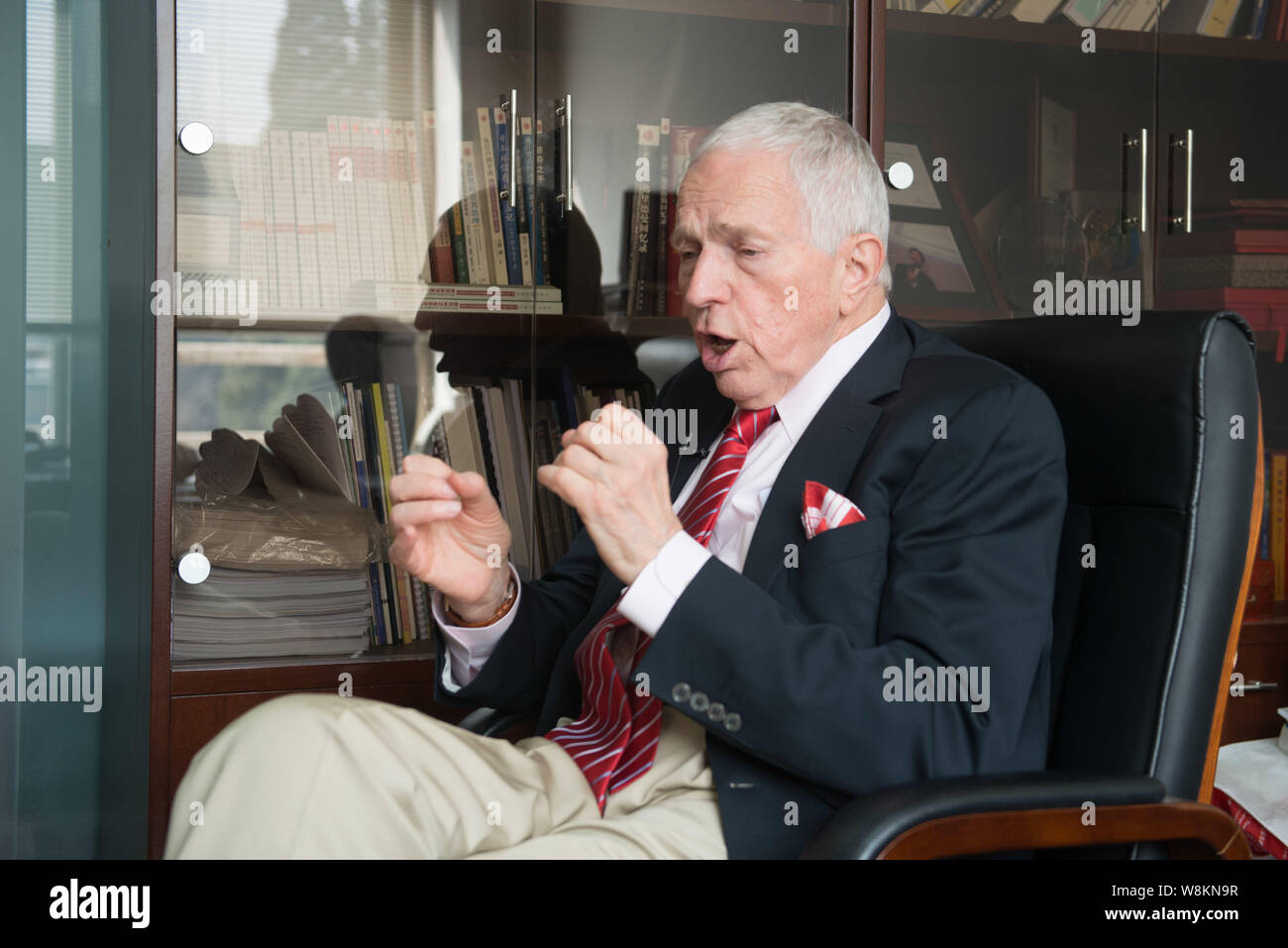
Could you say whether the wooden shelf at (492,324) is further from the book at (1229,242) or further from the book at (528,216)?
the book at (1229,242)

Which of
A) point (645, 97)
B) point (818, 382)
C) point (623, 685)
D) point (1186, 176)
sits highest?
point (645, 97)

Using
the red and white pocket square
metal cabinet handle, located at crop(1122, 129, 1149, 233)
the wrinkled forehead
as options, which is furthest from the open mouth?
metal cabinet handle, located at crop(1122, 129, 1149, 233)

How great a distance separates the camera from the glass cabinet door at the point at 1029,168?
2.19m

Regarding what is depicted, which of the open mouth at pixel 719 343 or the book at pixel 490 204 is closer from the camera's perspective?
the open mouth at pixel 719 343

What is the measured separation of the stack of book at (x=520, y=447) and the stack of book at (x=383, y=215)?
17cm

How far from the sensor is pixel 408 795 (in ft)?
3.71

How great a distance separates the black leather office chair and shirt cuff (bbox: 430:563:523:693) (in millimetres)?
581

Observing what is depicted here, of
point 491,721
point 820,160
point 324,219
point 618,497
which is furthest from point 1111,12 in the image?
point 491,721

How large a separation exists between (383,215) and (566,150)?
13.3 inches

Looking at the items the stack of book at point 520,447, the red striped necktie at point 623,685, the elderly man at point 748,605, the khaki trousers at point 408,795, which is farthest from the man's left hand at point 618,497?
the stack of book at point 520,447

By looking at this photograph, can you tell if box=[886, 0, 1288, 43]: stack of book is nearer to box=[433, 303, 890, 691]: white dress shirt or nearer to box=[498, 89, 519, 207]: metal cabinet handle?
box=[498, 89, 519, 207]: metal cabinet handle

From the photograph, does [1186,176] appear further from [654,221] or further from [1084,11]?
[654,221]
